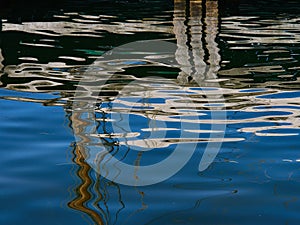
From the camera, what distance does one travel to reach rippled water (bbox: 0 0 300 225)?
133 inches

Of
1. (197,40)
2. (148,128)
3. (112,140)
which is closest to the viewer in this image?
(112,140)

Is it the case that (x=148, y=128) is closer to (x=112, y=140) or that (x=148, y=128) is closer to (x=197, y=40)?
(x=112, y=140)

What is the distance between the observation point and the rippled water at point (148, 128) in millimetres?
3377

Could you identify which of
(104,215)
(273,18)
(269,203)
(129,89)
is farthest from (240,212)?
(273,18)

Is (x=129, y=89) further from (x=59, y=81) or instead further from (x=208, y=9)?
(x=208, y=9)

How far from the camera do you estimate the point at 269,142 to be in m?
4.69

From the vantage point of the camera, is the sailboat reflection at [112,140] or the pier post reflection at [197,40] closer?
the sailboat reflection at [112,140]

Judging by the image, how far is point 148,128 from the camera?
5.12 m

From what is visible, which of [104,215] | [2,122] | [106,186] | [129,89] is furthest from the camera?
[129,89]

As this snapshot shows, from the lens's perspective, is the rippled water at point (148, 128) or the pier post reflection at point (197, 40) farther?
the pier post reflection at point (197, 40)

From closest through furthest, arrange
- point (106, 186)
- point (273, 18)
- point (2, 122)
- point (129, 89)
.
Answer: point (106, 186)
point (2, 122)
point (129, 89)
point (273, 18)

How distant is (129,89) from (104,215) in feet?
11.9

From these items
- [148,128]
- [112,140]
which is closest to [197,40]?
[148,128]

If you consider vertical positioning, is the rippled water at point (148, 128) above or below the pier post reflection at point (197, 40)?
above
